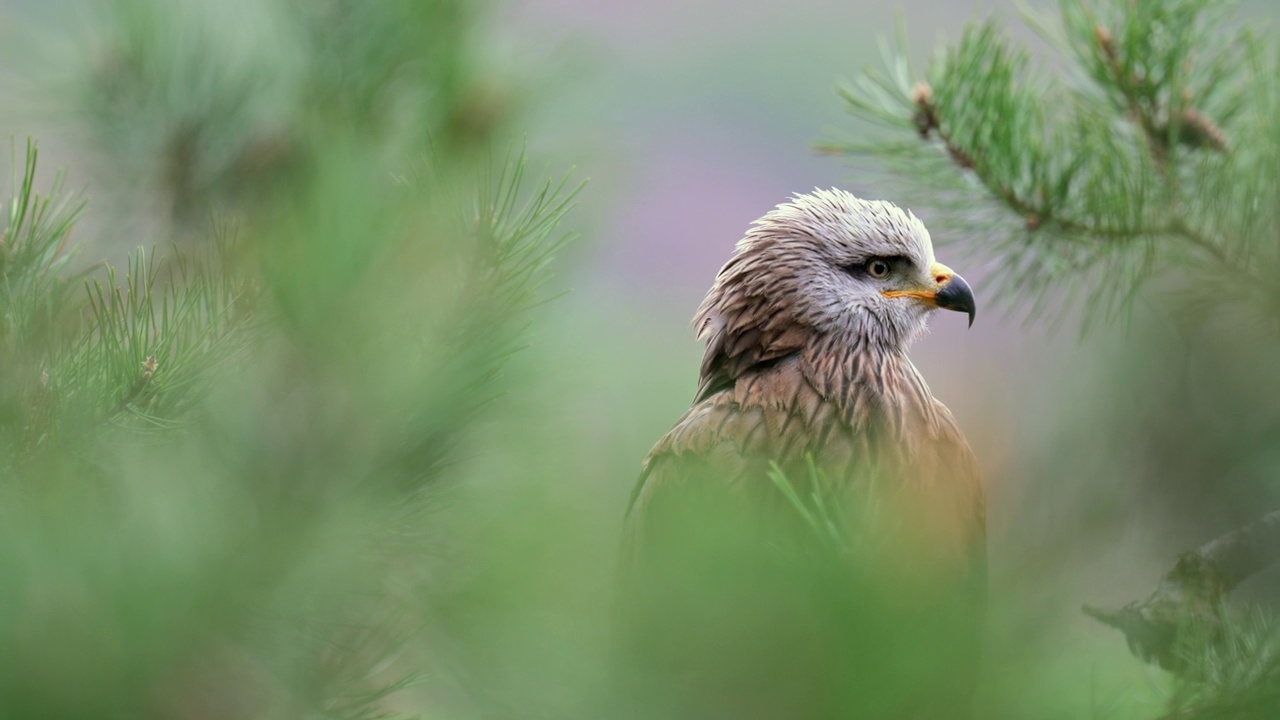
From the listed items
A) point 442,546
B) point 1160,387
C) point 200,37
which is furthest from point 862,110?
point 442,546

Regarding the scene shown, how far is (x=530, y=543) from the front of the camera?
2.41 ft

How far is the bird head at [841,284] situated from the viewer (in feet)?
8.09

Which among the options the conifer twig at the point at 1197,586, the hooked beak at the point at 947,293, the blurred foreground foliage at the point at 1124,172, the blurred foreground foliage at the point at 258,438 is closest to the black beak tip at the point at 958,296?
the hooked beak at the point at 947,293

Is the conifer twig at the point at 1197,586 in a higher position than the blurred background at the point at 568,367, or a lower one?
lower

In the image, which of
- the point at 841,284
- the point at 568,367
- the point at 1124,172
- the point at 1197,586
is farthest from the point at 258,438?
the point at 841,284

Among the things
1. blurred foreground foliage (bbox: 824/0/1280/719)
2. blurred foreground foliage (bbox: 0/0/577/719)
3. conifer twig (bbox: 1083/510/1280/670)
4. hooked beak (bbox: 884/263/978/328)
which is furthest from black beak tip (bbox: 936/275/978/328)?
blurred foreground foliage (bbox: 0/0/577/719)

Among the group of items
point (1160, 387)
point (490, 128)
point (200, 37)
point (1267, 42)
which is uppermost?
point (200, 37)

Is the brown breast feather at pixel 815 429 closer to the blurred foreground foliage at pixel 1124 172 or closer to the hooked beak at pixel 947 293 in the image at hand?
the hooked beak at pixel 947 293

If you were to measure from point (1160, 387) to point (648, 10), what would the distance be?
16.1 meters

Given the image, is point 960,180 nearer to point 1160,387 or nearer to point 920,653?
point 1160,387

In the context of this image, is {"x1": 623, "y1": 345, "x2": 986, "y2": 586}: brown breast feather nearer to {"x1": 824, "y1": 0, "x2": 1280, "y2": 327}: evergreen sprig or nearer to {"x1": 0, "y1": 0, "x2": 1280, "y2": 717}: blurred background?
{"x1": 0, "y1": 0, "x2": 1280, "y2": 717}: blurred background

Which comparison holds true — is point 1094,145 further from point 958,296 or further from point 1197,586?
point 1197,586

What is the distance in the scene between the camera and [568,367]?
1.39 metres

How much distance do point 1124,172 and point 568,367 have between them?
105 cm
